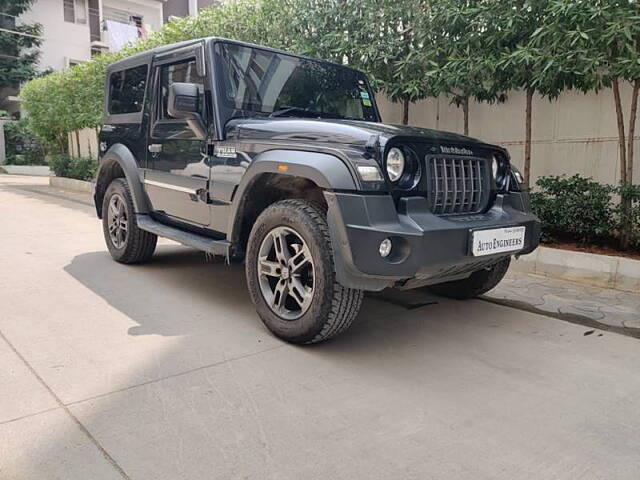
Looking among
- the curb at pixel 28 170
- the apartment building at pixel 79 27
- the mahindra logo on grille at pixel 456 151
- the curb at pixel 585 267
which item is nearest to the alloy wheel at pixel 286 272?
the mahindra logo on grille at pixel 456 151

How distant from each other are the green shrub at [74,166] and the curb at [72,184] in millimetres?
431

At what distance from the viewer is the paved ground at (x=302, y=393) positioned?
1990mm

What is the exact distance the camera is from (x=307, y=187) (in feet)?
10.4

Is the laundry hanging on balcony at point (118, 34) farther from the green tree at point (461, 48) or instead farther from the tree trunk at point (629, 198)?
the tree trunk at point (629, 198)

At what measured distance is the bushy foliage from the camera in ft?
77.4

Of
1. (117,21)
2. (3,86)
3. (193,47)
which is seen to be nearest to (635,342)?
(193,47)

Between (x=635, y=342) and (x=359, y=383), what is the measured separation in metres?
2.00

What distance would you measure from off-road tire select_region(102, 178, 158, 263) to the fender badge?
1.51 m

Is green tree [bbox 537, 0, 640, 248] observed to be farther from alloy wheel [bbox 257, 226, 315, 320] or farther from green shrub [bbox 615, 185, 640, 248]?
alloy wheel [bbox 257, 226, 315, 320]

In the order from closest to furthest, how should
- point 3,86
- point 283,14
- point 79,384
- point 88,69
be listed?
point 79,384, point 283,14, point 88,69, point 3,86

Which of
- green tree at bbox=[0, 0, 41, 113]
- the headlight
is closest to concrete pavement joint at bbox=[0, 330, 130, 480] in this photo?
the headlight

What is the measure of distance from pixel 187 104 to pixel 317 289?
1648 millimetres

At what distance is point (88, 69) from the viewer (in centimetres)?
1239

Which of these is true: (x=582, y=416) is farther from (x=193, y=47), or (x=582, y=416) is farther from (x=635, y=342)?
(x=193, y=47)
